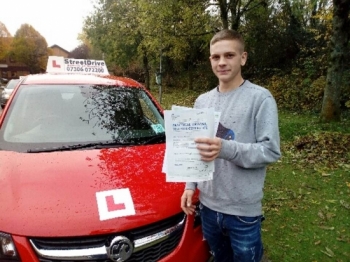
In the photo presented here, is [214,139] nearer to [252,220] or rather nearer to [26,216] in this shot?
[252,220]

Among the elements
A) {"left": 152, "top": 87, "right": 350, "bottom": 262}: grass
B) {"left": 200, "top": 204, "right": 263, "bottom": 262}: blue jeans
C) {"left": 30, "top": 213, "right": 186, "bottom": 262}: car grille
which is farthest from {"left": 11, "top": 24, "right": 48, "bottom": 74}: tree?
{"left": 200, "top": 204, "right": 263, "bottom": 262}: blue jeans

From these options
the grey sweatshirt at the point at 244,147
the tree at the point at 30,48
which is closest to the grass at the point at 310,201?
the grey sweatshirt at the point at 244,147

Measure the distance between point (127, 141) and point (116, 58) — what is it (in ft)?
81.4

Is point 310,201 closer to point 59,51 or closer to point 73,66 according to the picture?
point 73,66

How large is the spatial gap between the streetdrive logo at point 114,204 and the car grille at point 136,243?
111mm

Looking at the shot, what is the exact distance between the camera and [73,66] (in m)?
4.95

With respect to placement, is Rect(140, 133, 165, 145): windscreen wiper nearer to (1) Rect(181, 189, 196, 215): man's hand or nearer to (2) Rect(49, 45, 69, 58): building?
(1) Rect(181, 189, 196, 215): man's hand

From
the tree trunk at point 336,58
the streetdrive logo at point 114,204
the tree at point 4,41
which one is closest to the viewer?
the streetdrive logo at point 114,204

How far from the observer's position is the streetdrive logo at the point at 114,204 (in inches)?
77.5

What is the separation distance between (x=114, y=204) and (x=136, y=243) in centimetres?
27

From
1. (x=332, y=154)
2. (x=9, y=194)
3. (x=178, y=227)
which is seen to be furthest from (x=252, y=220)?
(x=332, y=154)

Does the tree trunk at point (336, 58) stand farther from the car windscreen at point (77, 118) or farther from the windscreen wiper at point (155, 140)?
the windscreen wiper at point (155, 140)

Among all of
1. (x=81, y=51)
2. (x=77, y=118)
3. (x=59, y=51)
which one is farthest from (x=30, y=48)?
(x=77, y=118)

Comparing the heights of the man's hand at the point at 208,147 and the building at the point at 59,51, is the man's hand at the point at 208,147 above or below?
below
